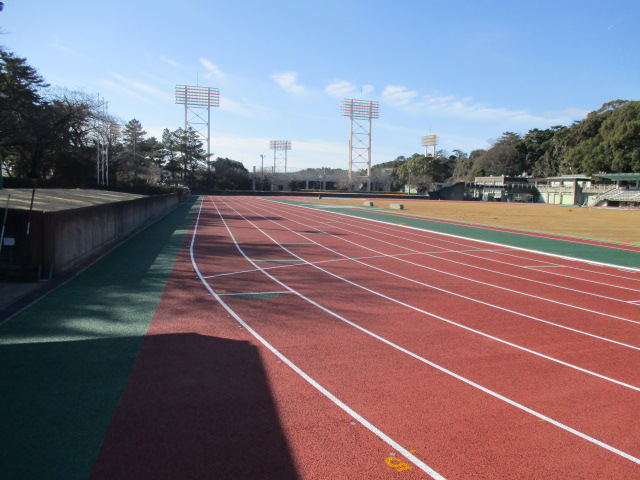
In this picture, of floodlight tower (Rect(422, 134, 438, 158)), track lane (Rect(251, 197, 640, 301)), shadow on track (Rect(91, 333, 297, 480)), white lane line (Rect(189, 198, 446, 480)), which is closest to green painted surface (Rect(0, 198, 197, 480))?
shadow on track (Rect(91, 333, 297, 480))

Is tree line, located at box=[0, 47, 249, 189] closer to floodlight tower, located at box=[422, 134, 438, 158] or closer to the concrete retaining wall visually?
the concrete retaining wall

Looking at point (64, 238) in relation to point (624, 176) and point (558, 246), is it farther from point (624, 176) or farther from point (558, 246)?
point (624, 176)

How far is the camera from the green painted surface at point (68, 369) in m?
3.57

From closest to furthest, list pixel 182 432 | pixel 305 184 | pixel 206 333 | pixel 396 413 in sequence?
pixel 182 432 < pixel 396 413 < pixel 206 333 < pixel 305 184

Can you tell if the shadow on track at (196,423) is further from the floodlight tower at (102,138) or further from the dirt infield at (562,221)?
the floodlight tower at (102,138)

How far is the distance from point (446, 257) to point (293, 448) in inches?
478

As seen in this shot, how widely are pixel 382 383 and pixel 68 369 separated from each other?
3514 millimetres

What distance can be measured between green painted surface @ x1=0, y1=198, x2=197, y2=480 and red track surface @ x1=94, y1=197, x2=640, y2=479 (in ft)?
0.78

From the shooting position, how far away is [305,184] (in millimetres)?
107750

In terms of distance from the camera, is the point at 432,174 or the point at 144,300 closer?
the point at 144,300

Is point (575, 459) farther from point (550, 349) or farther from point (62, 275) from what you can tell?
point (62, 275)

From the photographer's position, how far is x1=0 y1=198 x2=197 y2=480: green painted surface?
357cm

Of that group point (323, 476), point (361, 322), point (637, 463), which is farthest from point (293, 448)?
point (361, 322)

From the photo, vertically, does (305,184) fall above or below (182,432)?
above
